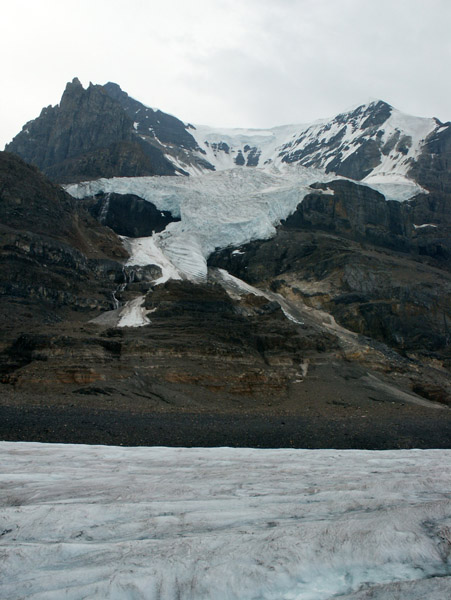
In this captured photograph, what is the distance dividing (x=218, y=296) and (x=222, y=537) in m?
32.1

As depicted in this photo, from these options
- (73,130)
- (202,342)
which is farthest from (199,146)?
(202,342)

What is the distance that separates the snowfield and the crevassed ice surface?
5116 centimetres

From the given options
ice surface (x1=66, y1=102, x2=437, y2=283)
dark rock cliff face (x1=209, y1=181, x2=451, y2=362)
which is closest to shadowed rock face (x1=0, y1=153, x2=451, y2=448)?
dark rock cliff face (x1=209, y1=181, x2=451, y2=362)

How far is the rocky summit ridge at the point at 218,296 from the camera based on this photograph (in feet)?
50.8

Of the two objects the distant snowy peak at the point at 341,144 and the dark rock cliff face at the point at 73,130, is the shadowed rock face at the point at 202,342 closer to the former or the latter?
the dark rock cliff face at the point at 73,130

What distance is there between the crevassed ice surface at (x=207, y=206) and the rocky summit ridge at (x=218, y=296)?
0.88 ft

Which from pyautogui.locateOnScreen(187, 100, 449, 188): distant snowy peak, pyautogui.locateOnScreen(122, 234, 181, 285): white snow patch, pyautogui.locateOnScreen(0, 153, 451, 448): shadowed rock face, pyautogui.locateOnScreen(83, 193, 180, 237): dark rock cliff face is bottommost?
pyautogui.locateOnScreen(0, 153, 451, 448): shadowed rock face

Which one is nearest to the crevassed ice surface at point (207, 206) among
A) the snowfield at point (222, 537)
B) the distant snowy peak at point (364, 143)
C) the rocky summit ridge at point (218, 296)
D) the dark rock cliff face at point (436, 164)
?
the rocky summit ridge at point (218, 296)

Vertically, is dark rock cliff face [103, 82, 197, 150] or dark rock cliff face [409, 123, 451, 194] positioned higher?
dark rock cliff face [103, 82, 197, 150]

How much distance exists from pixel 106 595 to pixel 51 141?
113 metres

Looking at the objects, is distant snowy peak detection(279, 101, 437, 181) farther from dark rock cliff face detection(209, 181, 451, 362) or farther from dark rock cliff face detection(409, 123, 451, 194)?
dark rock cliff face detection(209, 181, 451, 362)

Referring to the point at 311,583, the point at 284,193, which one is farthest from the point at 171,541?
the point at 284,193

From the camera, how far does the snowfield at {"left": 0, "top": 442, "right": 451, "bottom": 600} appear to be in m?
2.41

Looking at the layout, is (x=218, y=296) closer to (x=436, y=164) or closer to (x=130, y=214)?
(x=130, y=214)
